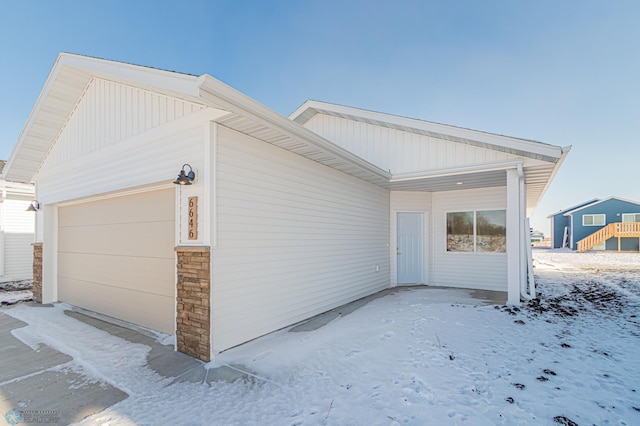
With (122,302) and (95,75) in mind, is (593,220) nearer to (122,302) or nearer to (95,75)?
(122,302)

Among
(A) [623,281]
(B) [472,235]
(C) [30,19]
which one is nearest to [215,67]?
(C) [30,19]

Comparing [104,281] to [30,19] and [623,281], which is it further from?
[623,281]

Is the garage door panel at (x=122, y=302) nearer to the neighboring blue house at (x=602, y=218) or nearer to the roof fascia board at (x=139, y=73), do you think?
the roof fascia board at (x=139, y=73)

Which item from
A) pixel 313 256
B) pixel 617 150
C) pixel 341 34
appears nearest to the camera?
pixel 313 256

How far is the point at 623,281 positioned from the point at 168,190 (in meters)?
12.6

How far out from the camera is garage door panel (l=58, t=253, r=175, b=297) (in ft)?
15.3

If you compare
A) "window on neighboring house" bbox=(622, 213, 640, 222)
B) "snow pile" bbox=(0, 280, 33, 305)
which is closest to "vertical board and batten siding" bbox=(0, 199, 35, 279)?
"snow pile" bbox=(0, 280, 33, 305)

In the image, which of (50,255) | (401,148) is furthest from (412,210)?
(50,255)

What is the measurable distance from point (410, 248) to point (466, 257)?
5.12 feet

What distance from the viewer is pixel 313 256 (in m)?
5.68

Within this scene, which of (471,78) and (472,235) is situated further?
(471,78)

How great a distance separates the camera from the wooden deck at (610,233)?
66.2 ft

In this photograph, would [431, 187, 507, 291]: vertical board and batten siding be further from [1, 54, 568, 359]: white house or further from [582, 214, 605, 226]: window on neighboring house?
[582, 214, 605, 226]: window on neighboring house

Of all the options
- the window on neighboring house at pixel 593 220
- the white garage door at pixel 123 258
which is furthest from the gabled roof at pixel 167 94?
the window on neighboring house at pixel 593 220
